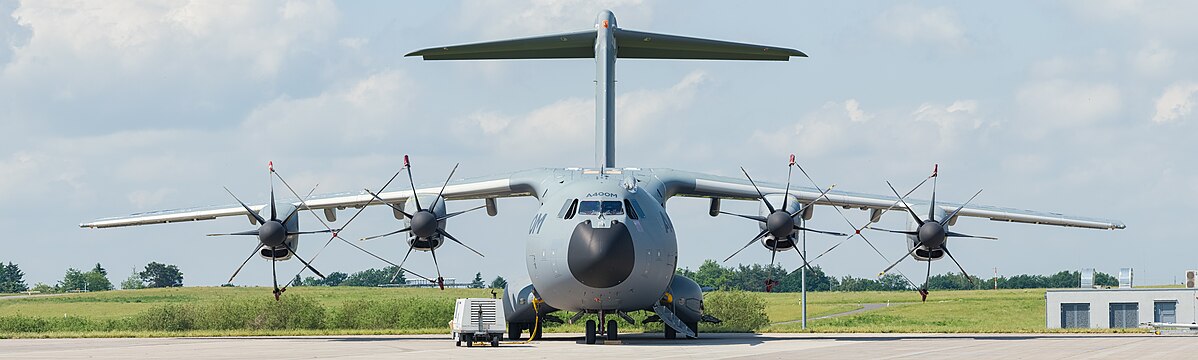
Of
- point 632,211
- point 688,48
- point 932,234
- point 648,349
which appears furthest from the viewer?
point 688,48

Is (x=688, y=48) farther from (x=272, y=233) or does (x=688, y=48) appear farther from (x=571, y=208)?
(x=272, y=233)

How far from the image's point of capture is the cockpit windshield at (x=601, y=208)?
26.8 metres

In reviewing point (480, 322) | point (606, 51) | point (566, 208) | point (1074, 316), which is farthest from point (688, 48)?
point (1074, 316)

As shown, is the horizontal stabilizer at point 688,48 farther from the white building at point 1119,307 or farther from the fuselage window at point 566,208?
the white building at point 1119,307

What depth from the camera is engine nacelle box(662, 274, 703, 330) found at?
30359mm

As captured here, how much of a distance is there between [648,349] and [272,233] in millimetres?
9119

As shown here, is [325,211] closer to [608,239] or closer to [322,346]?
[322,346]

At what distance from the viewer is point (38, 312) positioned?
55.5 metres

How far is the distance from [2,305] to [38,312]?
239cm

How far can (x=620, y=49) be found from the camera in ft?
111

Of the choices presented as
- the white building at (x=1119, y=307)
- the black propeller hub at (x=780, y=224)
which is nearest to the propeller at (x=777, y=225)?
the black propeller hub at (x=780, y=224)

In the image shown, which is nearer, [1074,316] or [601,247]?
[601,247]

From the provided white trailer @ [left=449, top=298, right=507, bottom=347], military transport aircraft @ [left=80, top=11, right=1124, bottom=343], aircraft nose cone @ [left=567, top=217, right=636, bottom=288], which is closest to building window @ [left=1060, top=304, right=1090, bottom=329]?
military transport aircraft @ [left=80, top=11, right=1124, bottom=343]

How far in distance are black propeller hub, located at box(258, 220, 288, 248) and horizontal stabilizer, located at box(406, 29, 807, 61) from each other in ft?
16.2
